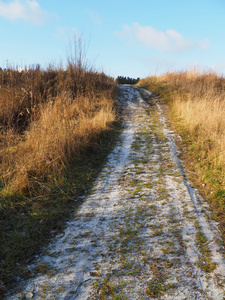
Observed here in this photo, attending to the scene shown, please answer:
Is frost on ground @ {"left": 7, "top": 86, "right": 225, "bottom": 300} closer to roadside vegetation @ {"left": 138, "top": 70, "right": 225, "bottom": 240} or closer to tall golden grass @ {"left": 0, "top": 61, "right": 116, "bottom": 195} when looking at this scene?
roadside vegetation @ {"left": 138, "top": 70, "right": 225, "bottom": 240}

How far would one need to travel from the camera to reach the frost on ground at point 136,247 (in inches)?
82.3

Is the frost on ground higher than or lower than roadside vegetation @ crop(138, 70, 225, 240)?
lower

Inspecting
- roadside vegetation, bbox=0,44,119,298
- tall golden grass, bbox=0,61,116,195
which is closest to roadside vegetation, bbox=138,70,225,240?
roadside vegetation, bbox=0,44,119,298

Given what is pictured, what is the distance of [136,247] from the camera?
103 inches

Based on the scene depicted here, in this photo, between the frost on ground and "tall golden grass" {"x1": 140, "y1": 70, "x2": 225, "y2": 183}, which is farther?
"tall golden grass" {"x1": 140, "y1": 70, "x2": 225, "y2": 183}

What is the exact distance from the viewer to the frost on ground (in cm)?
209

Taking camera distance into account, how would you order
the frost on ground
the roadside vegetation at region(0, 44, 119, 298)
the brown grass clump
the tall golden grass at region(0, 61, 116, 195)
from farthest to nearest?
the tall golden grass at region(0, 61, 116, 195) → the brown grass clump → the roadside vegetation at region(0, 44, 119, 298) → the frost on ground

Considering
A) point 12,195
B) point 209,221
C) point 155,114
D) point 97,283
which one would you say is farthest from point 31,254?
point 155,114

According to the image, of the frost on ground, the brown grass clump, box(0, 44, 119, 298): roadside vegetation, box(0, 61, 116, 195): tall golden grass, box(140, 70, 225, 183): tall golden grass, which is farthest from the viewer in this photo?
box(140, 70, 225, 183): tall golden grass

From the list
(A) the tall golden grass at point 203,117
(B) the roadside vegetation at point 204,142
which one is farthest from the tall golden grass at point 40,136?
(A) the tall golden grass at point 203,117

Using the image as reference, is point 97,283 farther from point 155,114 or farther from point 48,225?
point 155,114

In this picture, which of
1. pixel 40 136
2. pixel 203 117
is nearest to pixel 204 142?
pixel 203 117

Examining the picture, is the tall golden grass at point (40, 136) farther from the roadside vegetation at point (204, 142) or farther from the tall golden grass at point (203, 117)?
the tall golden grass at point (203, 117)

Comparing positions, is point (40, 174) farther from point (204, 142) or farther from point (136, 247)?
point (204, 142)
